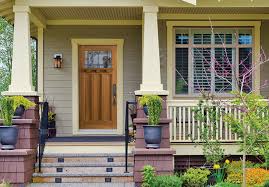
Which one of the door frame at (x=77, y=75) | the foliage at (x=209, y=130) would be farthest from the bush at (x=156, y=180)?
the door frame at (x=77, y=75)

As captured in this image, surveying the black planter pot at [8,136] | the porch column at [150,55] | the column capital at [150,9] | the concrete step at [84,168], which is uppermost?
the column capital at [150,9]

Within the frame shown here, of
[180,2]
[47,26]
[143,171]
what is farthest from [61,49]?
[143,171]

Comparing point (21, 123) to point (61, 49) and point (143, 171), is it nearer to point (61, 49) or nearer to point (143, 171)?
point (143, 171)

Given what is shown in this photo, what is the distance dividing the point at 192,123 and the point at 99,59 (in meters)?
3.34

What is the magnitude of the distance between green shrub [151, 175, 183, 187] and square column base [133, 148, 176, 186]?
1.65ft

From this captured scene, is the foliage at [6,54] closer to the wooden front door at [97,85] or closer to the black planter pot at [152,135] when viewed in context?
the wooden front door at [97,85]

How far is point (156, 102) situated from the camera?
30.2 ft

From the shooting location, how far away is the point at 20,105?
952 centimetres

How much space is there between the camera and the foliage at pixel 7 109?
9078 millimetres

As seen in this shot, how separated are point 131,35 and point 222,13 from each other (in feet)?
7.06

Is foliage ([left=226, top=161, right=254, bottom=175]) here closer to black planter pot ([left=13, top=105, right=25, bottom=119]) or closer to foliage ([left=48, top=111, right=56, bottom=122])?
black planter pot ([left=13, top=105, right=25, bottom=119])

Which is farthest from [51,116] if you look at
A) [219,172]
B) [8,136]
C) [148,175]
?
[219,172]

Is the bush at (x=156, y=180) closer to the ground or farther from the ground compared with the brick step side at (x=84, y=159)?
closer to the ground

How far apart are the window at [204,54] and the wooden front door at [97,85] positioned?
1670 mm
